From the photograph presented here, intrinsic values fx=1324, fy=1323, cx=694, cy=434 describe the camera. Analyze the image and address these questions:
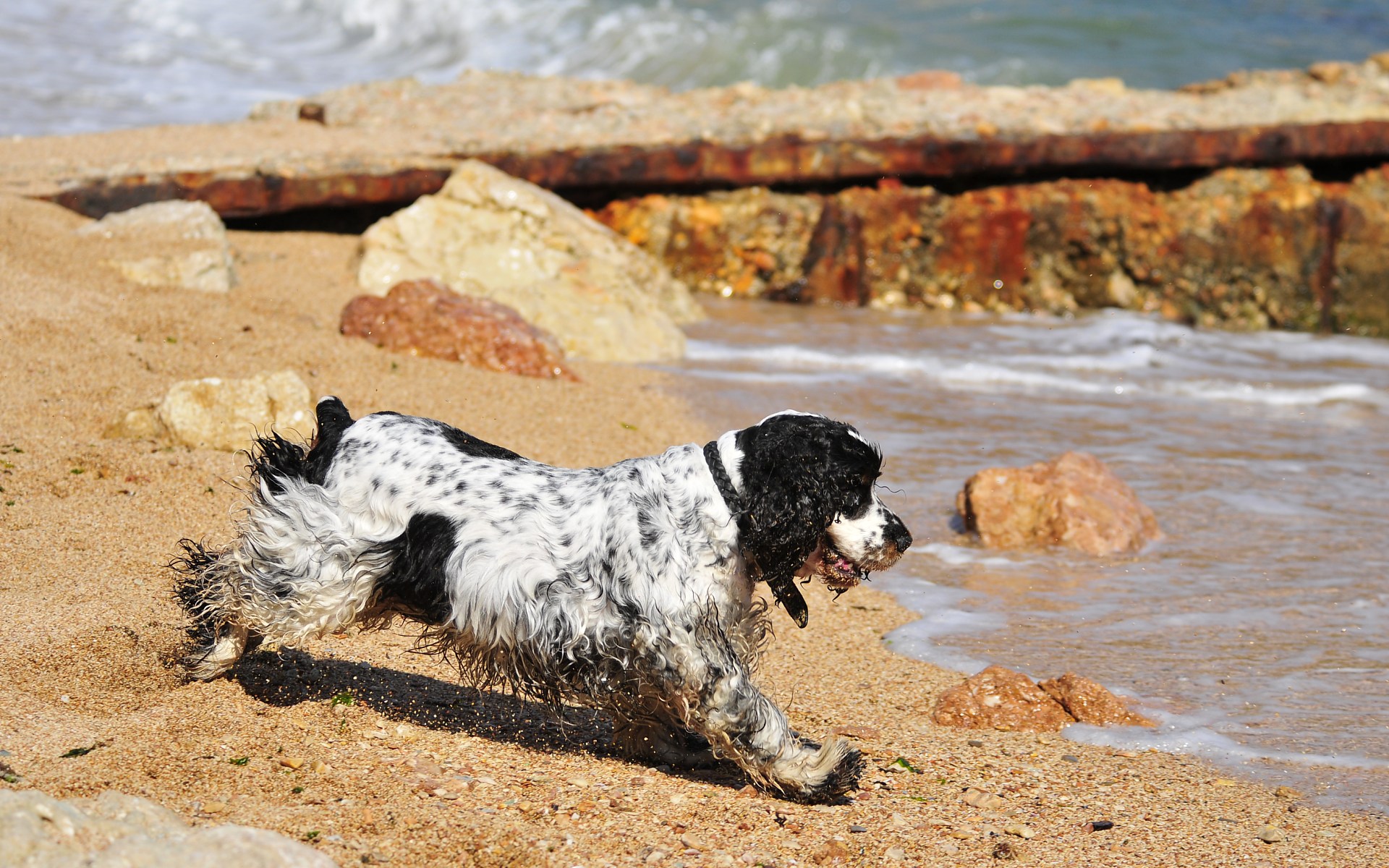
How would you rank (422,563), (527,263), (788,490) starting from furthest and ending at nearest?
(527,263) → (422,563) → (788,490)

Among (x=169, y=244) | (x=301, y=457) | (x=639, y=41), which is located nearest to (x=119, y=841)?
(x=301, y=457)

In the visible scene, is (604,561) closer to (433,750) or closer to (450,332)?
(433,750)

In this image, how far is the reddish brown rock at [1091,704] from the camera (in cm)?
460

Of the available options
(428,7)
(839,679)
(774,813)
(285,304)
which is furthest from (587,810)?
(428,7)

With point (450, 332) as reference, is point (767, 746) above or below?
below

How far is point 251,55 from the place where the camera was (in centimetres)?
2544

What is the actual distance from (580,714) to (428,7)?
27.1m

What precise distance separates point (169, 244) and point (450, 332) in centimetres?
216

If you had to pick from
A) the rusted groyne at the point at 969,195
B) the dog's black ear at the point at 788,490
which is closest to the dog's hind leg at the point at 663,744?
the dog's black ear at the point at 788,490

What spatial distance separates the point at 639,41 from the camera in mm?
27094

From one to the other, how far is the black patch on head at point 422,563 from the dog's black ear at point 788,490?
33.4 inches

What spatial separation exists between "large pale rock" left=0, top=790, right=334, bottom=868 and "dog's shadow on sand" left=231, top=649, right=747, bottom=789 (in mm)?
1231

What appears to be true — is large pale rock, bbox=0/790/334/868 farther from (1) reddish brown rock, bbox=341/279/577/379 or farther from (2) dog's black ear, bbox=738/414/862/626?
(1) reddish brown rock, bbox=341/279/577/379

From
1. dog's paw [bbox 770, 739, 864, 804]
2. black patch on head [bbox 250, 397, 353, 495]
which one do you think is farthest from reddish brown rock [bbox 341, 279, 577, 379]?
dog's paw [bbox 770, 739, 864, 804]
